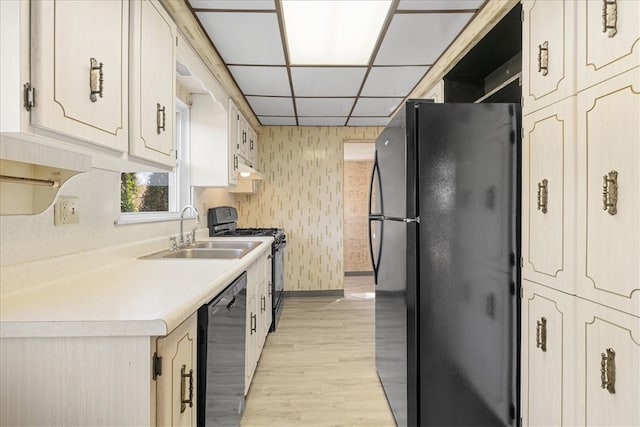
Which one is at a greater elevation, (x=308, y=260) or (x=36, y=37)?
(x=36, y=37)

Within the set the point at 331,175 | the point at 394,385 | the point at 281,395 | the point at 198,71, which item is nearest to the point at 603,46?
the point at 394,385

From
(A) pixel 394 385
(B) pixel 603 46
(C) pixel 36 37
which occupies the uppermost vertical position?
(B) pixel 603 46

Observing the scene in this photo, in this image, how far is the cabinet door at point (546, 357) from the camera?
4.79ft

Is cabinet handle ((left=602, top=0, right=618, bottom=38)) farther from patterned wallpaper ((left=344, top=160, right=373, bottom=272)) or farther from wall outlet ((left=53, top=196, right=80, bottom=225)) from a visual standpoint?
patterned wallpaper ((left=344, top=160, right=373, bottom=272))

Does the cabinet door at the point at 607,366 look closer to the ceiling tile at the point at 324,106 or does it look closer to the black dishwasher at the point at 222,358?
the black dishwasher at the point at 222,358

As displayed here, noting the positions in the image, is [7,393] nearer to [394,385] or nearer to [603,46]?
[394,385]

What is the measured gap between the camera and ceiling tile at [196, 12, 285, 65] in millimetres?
2184

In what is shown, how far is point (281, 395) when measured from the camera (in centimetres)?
245

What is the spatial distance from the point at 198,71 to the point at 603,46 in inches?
88.2

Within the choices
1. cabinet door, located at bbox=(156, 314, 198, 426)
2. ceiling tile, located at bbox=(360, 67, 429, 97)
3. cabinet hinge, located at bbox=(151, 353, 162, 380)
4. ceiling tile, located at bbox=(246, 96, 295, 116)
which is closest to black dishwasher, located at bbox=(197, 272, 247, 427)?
cabinet door, located at bbox=(156, 314, 198, 426)

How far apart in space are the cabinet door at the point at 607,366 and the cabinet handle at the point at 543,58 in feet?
3.18

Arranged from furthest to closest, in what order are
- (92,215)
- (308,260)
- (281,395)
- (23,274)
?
(308,260) → (281,395) → (92,215) → (23,274)

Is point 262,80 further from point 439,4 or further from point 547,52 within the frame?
point 547,52

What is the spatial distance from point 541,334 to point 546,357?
95mm
